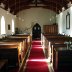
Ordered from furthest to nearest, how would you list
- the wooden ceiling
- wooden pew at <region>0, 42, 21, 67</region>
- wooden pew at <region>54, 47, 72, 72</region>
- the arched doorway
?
1. the arched doorway
2. the wooden ceiling
3. wooden pew at <region>0, 42, 21, 67</region>
4. wooden pew at <region>54, 47, 72, 72</region>

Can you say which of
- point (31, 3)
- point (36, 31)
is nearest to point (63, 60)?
point (31, 3)

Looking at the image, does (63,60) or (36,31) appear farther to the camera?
(36,31)

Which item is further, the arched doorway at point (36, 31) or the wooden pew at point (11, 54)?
the arched doorway at point (36, 31)

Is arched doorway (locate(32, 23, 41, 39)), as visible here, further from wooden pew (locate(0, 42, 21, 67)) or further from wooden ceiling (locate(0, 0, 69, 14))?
wooden pew (locate(0, 42, 21, 67))

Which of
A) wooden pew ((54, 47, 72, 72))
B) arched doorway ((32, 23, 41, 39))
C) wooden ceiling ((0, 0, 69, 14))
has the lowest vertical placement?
wooden pew ((54, 47, 72, 72))

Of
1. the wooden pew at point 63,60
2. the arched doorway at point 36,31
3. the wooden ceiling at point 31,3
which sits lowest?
the wooden pew at point 63,60

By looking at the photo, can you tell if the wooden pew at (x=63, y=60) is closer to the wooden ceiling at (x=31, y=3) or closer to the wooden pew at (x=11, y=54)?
the wooden pew at (x=11, y=54)

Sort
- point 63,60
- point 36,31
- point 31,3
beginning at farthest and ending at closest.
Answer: point 36,31
point 31,3
point 63,60

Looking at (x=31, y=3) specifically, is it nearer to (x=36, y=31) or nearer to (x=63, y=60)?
(x=36, y=31)

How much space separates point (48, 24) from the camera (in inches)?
1046

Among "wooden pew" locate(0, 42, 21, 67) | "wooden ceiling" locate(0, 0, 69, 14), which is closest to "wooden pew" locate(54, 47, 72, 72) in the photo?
"wooden pew" locate(0, 42, 21, 67)

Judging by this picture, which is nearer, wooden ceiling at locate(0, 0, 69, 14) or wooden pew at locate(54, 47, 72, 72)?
wooden pew at locate(54, 47, 72, 72)

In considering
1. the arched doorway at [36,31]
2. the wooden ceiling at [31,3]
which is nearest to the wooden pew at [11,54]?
the wooden ceiling at [31,3]

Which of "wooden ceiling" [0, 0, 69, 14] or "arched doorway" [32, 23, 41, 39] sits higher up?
"wooden ceiling" [0, 0, 69, 14]
